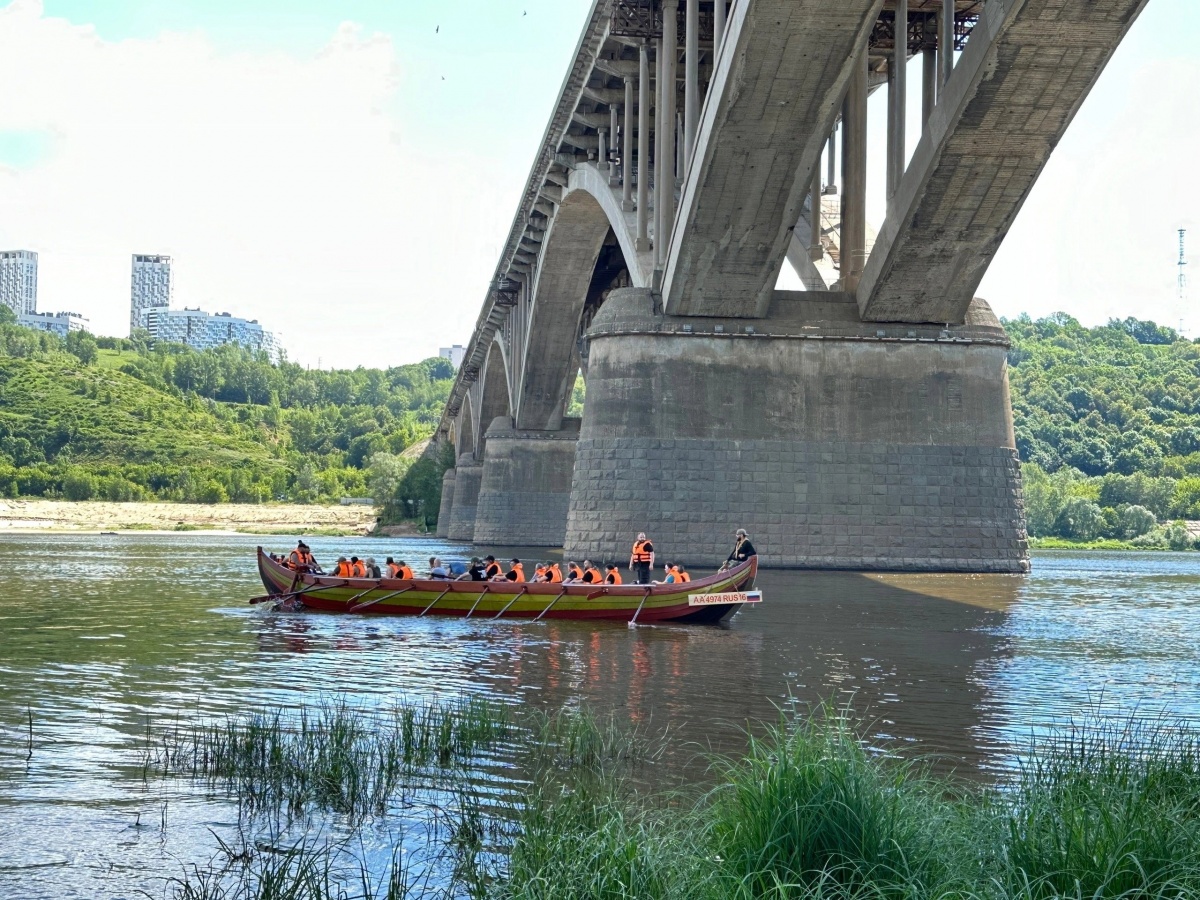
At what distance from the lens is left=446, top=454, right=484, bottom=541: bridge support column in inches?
2884

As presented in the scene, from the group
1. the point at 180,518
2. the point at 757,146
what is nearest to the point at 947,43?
the point at 757,146

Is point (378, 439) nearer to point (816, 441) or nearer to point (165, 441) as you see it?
point (165, 441)

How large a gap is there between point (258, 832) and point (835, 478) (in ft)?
69.8

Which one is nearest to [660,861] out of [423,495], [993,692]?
[993,692]

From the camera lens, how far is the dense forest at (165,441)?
350ft

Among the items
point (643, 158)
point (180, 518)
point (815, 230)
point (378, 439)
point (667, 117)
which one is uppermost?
point (378, 439)

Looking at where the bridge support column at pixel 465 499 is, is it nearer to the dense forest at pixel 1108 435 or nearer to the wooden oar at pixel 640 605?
the dense forest at pixel 1108 435

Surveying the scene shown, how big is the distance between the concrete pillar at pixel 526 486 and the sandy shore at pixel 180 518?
132 ft

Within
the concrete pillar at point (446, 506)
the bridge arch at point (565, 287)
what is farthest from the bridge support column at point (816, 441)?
the concrete pillar at point (446, 506)

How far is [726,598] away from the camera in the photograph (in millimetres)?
20875

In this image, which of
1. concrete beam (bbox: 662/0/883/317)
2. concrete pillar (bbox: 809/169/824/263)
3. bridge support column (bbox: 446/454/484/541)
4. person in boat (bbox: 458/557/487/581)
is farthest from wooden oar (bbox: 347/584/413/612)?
bridge support column (bbox: 446/454/484/541)

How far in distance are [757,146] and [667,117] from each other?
189 inches

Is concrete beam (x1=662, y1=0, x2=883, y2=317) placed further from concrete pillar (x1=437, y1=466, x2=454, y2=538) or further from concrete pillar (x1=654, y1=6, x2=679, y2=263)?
concrete pillar (x1=437, y1=466, x2=454, y2=538)

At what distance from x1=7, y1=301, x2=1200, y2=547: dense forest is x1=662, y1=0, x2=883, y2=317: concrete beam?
53.6m
